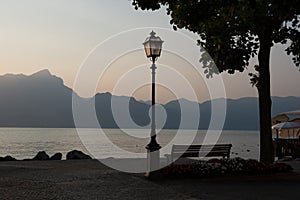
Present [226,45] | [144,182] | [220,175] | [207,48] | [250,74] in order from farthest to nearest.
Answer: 1. [250,74]
2. [207,48]
3. [226,45]
4. [220,175]
5. [144,182]

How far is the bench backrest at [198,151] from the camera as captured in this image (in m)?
17.5

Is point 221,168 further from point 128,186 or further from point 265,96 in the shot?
point 265,96

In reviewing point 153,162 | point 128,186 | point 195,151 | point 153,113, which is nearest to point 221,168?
point 153,162

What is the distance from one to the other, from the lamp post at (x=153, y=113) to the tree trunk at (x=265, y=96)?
419 centimetres

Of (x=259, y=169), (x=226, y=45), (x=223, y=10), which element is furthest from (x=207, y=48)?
(x=259, y=169)

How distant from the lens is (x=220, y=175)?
14430mm

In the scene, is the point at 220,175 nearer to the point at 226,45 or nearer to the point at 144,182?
the point at 144,182

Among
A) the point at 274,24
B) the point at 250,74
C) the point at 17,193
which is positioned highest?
the point at 274,24

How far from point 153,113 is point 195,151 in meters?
4.49

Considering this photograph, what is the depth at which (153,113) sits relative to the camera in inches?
564

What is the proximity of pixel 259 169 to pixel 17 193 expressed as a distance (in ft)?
25.4

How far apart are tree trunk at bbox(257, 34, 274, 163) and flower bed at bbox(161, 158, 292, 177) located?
4.53ft

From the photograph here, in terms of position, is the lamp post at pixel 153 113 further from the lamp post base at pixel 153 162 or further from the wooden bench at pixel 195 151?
the wooden bench at pixel 195 151

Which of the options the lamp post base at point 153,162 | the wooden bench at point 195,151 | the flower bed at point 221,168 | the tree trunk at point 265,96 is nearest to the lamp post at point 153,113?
the lamp post base at point 153,162
